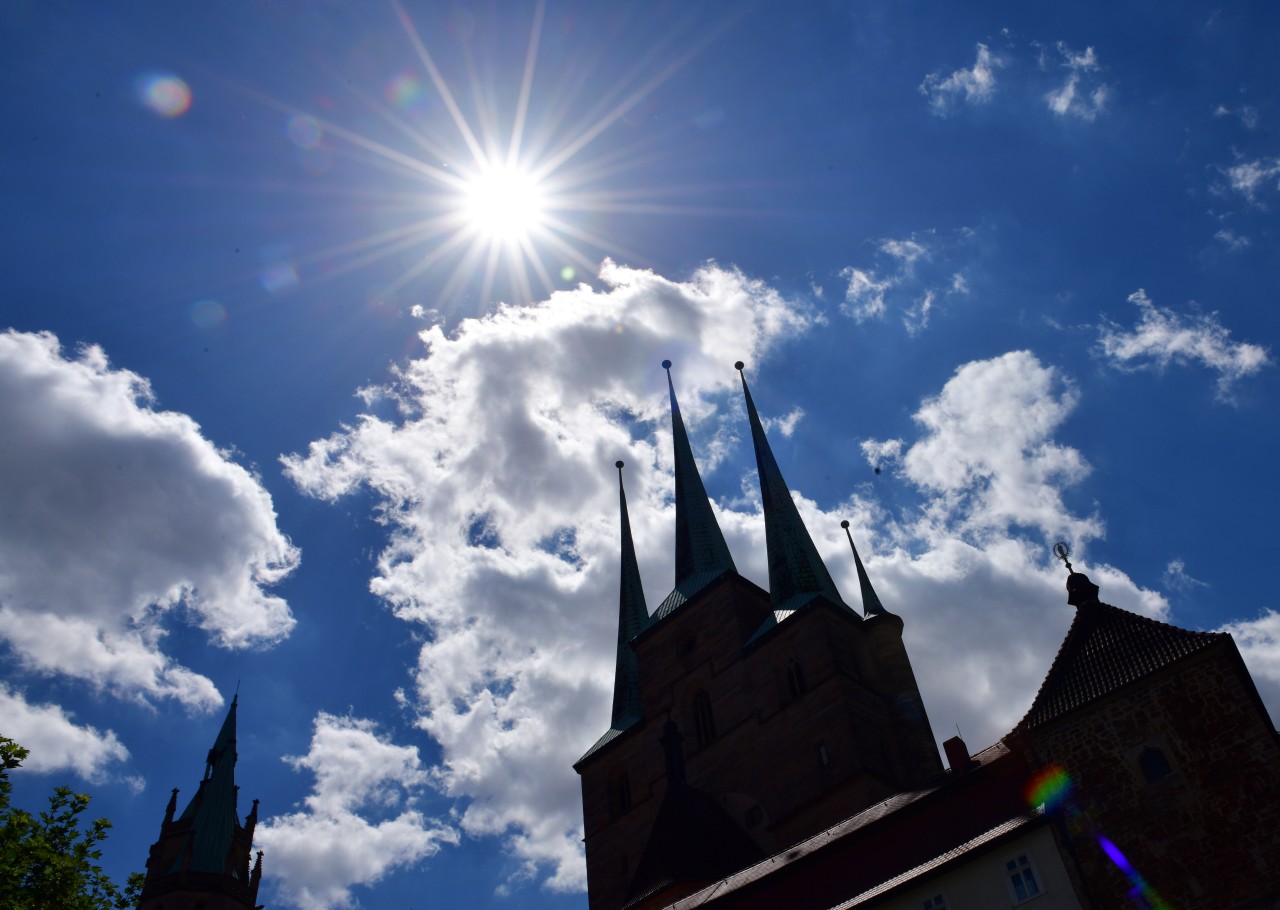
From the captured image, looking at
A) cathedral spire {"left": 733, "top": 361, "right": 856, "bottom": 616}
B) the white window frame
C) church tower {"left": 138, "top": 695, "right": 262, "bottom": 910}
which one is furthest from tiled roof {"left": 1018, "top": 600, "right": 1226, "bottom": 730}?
church tower {"left": 138, "top": 695, "right": 262, "bottom": 910}

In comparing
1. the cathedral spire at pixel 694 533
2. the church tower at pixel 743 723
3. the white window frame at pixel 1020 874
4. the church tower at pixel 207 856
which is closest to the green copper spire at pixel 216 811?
the church tower at pixel 207 856

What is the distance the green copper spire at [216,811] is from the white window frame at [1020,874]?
45776 mm

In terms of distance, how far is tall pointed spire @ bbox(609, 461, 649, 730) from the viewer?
5025cm

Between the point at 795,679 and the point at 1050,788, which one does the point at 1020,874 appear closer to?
the point at 1050,788

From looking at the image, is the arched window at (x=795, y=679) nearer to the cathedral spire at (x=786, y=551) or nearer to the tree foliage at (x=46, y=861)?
the cathedral spire at (x=786, y=551)

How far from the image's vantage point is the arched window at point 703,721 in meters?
44.0

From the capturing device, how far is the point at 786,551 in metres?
48.0

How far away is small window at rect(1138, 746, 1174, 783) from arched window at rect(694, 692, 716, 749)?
24000 millimetres

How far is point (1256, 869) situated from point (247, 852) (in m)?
51.7

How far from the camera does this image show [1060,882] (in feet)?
68.0

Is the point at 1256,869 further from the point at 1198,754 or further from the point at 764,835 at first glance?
the point at 764,835

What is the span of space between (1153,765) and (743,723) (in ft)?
74.1

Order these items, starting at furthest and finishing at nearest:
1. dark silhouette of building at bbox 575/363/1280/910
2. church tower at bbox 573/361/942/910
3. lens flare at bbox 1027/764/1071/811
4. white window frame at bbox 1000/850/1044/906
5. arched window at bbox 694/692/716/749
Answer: arched window at bbox 694/692/716/749 → church tower at bbox 573/361/942/910 → lens flare at bbox 1027/764/1071/811 → white window frame at bbox 1000/850/1044/906 → dark silhouette of building at bbox 575/363/1280/910

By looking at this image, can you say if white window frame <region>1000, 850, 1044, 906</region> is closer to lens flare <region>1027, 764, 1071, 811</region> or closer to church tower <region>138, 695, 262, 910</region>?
lens flare <region>1027, 764, 1071, 811</region>
